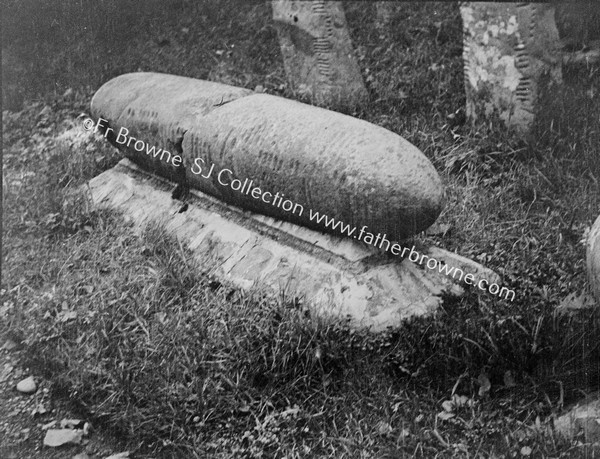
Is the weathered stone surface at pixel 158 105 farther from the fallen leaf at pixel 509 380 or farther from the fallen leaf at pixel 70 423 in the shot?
the fallen leaf at pixel 509 380

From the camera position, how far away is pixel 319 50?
19.9 feet

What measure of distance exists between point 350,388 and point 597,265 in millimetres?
1246

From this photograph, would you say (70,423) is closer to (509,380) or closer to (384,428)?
(384,428)

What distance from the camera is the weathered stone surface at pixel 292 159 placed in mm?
3590

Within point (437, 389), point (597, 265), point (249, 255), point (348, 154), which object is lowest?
point (437, 389)

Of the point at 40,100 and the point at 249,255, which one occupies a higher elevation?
the point at 40,100

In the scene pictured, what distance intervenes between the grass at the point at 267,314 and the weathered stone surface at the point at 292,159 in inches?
18.0

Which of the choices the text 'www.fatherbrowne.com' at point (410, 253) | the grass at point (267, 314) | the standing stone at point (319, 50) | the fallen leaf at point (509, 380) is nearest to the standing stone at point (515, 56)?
the grass at point (267, 314)

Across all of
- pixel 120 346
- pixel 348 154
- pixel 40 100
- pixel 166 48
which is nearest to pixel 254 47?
pixel 166 48

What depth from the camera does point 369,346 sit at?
3488 mm

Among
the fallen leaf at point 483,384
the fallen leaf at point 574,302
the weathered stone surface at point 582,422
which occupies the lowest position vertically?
the fallen leaf at point 483,384

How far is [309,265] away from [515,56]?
7.27 feet

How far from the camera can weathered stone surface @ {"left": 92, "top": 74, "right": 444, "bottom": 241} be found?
3.59m

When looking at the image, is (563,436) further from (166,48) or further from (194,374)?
(166,48)
